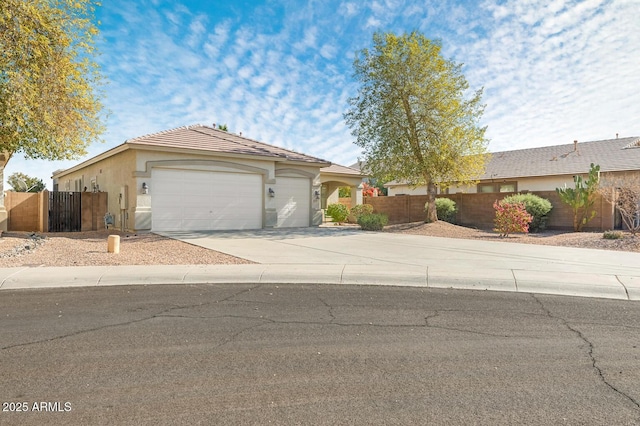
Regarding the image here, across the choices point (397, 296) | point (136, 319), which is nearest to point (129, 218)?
point (136, 319)

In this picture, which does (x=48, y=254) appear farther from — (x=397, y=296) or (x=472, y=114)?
(x=472, y=114)

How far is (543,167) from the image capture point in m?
26.7

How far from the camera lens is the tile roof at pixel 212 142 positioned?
16.7m

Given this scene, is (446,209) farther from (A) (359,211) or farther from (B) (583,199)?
(B) (583,199)

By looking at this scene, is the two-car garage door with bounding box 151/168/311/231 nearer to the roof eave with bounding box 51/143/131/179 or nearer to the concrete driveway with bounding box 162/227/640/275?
the roof eave with bounding box 51/143/131/179

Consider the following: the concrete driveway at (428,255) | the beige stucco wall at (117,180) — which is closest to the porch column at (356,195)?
the concrete driveway at (428,255)

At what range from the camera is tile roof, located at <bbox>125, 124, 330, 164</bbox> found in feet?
54.7

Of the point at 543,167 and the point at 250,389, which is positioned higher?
the point at 543,167

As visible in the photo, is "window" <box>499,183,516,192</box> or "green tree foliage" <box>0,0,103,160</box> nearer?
"green tree foliage" <box>0,0,103,160</box>

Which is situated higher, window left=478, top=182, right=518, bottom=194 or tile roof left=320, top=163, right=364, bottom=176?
tile roof left=320, top=163, right=364, bottom=176

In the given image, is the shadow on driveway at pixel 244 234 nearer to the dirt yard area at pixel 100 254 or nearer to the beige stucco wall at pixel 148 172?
the beige stucco wall at pixel 148 172

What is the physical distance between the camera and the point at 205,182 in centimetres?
1772

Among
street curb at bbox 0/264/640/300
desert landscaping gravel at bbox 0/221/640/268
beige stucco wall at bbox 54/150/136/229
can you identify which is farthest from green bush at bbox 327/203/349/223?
street curb at bbox 0/264/640/300

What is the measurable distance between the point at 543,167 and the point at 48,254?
28357mm
